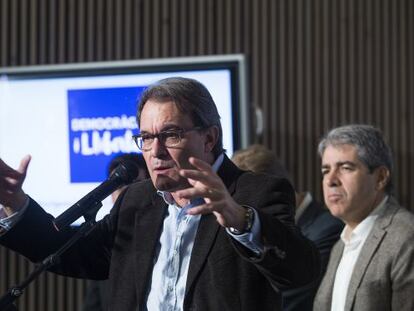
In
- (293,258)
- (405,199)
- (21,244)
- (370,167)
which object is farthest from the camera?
(405,199)

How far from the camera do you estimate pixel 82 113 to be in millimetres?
3996

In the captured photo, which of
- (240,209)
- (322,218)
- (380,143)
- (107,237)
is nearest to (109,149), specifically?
(322,218)

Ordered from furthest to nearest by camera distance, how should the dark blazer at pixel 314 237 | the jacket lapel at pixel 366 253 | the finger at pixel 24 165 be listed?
the dark blazer at pixel 314 237
the jacket lapel at pixel 366 253
the finger at pixel 24 165

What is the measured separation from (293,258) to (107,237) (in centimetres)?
62

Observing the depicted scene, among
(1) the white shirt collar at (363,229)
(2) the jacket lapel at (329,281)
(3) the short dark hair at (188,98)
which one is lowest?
(2) the jacket lapel at (329,281)

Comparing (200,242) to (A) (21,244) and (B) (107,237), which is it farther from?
(A) (21,244)

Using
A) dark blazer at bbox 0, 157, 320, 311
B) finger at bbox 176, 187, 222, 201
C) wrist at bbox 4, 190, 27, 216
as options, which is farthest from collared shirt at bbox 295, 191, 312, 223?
finger at bbox 176, 187, 222, 201

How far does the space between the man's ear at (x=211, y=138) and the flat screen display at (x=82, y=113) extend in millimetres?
1731

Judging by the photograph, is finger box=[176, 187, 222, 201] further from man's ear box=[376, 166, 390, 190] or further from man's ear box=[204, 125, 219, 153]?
man's ear box=[376, 166, 390, 190]

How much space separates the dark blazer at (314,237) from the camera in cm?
351

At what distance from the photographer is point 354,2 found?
5.48 metres

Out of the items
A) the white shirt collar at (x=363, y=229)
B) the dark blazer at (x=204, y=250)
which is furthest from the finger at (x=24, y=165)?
the white shirt collar at (x=363, y=229)

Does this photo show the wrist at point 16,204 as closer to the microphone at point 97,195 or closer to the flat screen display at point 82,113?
the microphone at point 97,195

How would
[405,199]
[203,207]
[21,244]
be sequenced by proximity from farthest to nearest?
1. [405,199]
2. [21,244]
3. [203,207]
